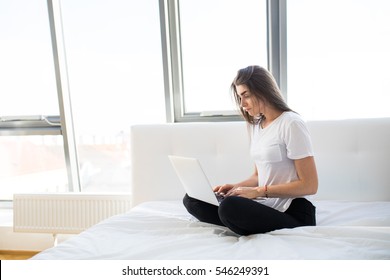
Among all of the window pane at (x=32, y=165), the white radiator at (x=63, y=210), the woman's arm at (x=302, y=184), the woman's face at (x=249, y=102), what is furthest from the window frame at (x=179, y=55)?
the woman's arm at (x=302, y=184)

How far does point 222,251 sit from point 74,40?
206 cm

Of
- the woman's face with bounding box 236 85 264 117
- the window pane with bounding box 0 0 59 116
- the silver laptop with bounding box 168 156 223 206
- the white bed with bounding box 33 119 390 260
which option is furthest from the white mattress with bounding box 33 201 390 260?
the window pane with bounding box 0 0 59 116

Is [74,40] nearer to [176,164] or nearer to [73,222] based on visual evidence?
[73,222]

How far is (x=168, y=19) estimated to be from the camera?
8.29ft

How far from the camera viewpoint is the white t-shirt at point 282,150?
4.83ft

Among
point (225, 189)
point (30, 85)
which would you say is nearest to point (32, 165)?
point (30, 85)

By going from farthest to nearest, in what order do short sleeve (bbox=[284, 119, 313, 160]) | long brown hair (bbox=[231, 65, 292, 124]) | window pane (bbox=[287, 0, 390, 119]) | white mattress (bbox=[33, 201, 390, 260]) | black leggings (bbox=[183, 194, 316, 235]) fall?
1. window pane (bbox=[287, 0, 390, 119])
2. long brown hair (bbox=[231, 65, 292, 124])
3. short sleeve (bbox=[284, 119, 313, 160])
4. black leggings (bbox=[183, 194, 316, 235])
5. white mattress (bbox=[33, 201, 390, 260])

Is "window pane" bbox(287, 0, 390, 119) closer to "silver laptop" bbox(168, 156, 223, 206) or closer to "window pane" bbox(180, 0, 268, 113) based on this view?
"window pane" bbox(180, 0, 268, 113)

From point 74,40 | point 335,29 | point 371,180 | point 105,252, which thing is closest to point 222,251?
point 105,252

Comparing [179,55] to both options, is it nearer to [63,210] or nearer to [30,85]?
[30,85]

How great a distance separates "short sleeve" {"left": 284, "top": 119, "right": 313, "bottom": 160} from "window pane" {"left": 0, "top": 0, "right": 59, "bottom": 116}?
1883 millimetres

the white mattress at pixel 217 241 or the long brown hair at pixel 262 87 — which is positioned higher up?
the long brown hair at pixel 262 87

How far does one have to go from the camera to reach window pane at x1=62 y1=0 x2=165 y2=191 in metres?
2.62

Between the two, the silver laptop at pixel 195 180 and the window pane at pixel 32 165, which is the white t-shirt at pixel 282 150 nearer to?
the silver laptop at pixel 195 180
